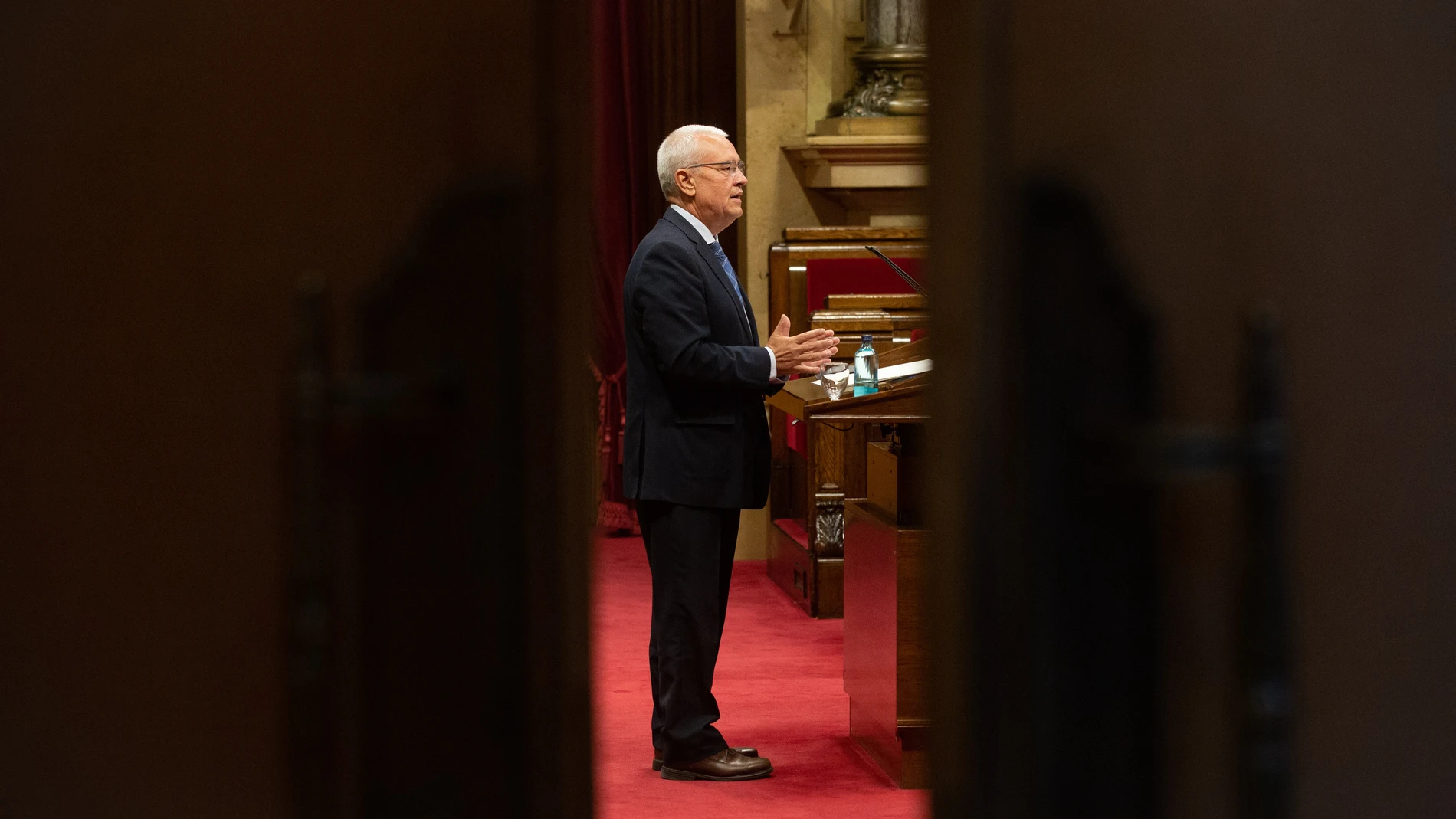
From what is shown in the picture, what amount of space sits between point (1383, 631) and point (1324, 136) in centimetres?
28

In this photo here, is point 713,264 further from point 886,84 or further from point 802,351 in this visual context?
point 886,84

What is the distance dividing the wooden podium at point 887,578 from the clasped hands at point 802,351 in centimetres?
7

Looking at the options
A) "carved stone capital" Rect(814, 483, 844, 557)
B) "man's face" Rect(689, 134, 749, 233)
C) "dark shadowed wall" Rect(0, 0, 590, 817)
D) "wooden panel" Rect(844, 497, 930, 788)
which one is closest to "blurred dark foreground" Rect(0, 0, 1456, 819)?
"dark shadowed wall" Rect(0, 0, 590, 817)

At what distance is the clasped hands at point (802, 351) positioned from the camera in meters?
2.77

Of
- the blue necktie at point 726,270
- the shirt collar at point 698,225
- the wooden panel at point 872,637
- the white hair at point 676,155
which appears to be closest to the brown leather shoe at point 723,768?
the wooden panel at point 872,637

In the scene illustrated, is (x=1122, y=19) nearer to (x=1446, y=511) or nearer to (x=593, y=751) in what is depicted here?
(x=1446, y=511)

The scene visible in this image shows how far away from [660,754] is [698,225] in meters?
1.02

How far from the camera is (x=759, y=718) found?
3.39 metres

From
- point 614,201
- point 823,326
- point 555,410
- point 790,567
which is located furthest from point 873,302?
point 555,410

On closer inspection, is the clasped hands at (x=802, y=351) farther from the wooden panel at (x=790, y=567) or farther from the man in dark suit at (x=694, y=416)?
the wooden panel at (x=790, y=567)

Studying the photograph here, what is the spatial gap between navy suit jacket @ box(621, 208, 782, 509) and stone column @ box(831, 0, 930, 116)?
2.13m

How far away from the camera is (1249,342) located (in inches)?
34.7

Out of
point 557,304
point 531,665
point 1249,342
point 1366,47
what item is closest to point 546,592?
point 531,665

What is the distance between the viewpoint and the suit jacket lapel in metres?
2.82
